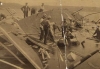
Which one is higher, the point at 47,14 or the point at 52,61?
the point at 47,14

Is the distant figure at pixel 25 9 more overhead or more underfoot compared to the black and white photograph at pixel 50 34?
more overhead

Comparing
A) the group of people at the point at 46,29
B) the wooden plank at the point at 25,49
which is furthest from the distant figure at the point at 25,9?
the wooden plank at the point at 25,49

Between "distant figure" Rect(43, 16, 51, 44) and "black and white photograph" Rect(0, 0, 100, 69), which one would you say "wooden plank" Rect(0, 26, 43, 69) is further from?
"distant figure" Rect(43, 16, 51, 44)

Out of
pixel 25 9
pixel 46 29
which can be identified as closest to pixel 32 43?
pixel 46 29

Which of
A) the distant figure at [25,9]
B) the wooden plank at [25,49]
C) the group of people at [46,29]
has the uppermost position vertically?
the distant figure at [25,9]

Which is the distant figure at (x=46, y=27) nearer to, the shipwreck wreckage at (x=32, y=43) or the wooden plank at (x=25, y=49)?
the shipwreck wreckage at (x=32, y=43)

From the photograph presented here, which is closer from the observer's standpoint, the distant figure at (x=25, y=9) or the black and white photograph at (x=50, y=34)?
the black and white photograph at (x=50, y=34)

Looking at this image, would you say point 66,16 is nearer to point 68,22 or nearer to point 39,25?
point 68,22

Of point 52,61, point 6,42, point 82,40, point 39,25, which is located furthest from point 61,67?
point 6,42
